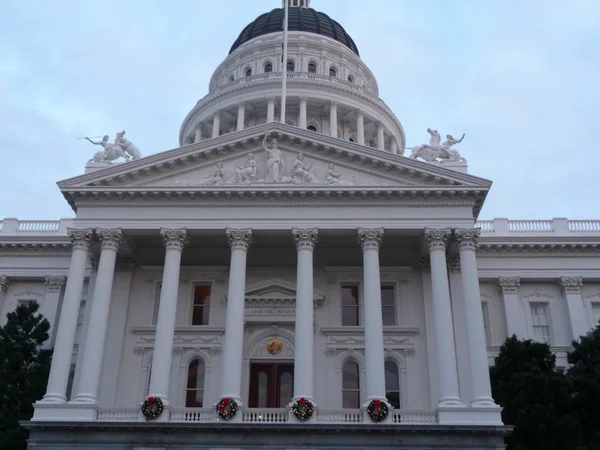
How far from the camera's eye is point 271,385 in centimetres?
3045

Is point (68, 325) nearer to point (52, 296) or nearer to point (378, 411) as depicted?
point (52, 296)

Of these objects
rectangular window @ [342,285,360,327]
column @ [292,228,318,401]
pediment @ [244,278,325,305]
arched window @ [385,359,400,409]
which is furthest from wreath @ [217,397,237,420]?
rectangular window @ [342,285,360,327]

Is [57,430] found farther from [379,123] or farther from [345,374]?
[379,123]

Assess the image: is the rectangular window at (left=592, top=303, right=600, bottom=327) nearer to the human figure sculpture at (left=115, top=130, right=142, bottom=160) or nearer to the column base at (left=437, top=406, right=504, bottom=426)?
the column base at (left=437, top=406, right=504, bottom=426)

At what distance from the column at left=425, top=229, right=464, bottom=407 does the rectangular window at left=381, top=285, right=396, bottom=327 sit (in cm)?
379

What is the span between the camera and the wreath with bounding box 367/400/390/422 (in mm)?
25016


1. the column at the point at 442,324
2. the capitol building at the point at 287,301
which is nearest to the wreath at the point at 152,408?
the capitol building at the point at 287,301

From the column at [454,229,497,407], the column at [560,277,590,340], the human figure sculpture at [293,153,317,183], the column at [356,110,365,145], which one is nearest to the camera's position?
the column at [454,229,497,407]

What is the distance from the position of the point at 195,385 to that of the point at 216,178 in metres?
8.95

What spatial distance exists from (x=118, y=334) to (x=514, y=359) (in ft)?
54.7

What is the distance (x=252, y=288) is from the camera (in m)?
31.8

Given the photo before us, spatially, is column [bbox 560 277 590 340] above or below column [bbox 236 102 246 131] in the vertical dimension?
below

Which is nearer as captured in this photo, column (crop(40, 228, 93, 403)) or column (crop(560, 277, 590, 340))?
column (crop(40, 228, 93, 403))

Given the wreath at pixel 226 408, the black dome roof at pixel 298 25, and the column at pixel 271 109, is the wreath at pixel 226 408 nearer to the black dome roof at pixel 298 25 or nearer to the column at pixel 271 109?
the column at pixel 271 109
